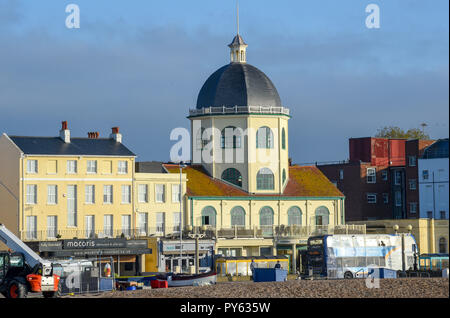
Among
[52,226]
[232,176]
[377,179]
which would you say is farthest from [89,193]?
[377,179]

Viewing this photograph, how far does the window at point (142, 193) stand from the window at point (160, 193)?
3.14 feet

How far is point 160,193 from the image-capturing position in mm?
86688

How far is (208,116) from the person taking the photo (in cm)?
9025

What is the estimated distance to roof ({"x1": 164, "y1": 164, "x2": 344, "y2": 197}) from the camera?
8938 cm

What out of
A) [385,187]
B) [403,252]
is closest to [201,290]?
[403,252]

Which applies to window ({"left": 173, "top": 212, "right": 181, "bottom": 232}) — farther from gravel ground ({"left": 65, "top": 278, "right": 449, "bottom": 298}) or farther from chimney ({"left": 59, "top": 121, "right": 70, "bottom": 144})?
gravel ground ({"left": 65, "top": 278, "right": 449, "bottom": 298})

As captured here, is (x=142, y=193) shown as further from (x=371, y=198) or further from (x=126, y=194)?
(x=371, y=198)

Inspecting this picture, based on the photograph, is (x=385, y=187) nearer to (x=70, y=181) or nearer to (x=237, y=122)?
(x=237, y=122)

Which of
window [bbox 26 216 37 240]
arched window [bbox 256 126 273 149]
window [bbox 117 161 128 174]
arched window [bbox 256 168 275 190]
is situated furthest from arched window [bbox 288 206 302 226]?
window [bbox 26 216 37 240]

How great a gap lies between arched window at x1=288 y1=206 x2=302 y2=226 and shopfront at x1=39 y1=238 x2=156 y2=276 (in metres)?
14.8

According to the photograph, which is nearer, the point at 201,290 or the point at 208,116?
the point at 201,290

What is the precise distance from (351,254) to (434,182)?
34735mm
